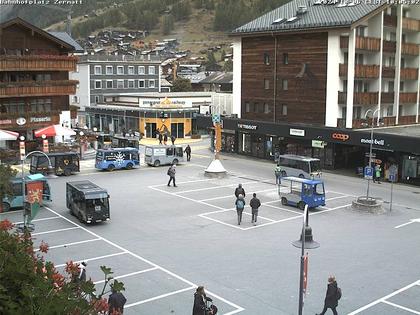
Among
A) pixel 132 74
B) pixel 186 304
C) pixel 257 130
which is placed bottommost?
pixel 186 304

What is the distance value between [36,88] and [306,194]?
3317cm

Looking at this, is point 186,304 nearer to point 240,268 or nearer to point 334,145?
point 240,268

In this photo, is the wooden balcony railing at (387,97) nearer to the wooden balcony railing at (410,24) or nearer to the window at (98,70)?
the wooden balcony railing at (410,24)

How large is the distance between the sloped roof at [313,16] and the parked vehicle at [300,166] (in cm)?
1262

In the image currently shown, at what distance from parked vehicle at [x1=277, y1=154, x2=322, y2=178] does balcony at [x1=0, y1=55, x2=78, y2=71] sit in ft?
84.9

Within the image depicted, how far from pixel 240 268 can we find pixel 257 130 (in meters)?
33.4

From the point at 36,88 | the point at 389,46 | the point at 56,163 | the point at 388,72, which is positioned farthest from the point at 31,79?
the point at 389,46

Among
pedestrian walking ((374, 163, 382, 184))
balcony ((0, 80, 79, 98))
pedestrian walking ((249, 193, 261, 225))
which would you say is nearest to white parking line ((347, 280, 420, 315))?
pedestrian walking ((249, 193, 261, 225))

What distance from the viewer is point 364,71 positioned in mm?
50031

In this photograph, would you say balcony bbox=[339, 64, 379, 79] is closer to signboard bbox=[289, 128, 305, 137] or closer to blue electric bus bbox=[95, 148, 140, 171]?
signboard bbox=[289, 128, 305, 137]

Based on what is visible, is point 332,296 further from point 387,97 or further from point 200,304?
point 387,97

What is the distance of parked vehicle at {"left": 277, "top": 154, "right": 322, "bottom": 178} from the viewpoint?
43.0 metres

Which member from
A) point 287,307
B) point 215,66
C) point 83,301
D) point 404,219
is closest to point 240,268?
point 287,307

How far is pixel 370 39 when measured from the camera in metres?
49.9
